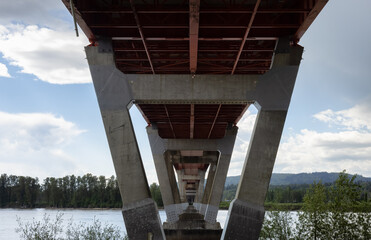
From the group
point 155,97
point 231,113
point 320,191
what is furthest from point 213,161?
point 155,97

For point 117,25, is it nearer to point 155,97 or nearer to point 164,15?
point 164,15

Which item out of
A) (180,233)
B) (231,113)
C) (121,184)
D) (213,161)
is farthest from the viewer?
(213,161)

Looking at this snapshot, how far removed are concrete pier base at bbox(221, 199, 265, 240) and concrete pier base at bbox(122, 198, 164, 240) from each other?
11.0 ft

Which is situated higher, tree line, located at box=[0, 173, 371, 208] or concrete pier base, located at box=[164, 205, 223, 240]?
tree line, located at box=[0, 173, 371, 208]

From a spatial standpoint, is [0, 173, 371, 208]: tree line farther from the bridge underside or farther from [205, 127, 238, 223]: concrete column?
the bridge underside

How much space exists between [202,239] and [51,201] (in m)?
117

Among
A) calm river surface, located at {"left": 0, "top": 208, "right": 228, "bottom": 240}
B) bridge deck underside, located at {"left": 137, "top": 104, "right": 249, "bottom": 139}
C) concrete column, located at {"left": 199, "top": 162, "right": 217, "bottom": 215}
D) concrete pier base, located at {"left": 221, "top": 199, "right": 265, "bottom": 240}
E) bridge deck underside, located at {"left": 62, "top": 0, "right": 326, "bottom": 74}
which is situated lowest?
calm river surface, located at {"left": 0, "top": 208, "right": 228, "bottom": 240}

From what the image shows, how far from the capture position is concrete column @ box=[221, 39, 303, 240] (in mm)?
18312

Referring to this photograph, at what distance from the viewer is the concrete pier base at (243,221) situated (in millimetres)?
18188

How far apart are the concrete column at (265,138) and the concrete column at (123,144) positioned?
397cm

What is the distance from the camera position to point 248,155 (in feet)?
61.2

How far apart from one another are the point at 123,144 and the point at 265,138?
7001mm

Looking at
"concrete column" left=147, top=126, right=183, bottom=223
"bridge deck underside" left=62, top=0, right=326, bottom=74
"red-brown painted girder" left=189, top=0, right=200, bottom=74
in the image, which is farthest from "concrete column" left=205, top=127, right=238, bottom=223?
"red-brown painted girder" left=189, top=0, right=200, bottom=74

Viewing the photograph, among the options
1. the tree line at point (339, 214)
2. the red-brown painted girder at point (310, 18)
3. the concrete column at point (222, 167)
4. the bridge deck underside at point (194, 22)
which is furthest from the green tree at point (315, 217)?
the concrete column at point (222, 167)
